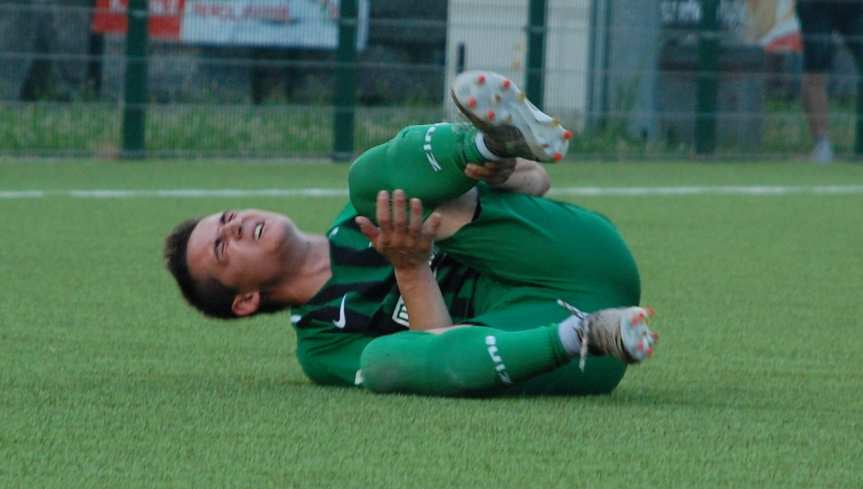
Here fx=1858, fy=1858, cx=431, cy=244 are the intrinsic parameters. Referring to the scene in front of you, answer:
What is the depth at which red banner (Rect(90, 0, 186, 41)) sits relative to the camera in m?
10.8

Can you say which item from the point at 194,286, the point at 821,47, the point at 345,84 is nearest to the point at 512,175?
the point at 194,286

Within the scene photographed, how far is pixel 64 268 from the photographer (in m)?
5.86

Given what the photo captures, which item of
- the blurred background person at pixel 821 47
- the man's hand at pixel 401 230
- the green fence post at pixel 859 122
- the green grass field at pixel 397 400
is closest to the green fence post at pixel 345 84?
the blurred background person at pixel 821 47

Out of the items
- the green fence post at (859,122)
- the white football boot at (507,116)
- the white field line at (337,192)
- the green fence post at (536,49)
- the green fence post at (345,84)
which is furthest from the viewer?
the green fence post at (859,122)

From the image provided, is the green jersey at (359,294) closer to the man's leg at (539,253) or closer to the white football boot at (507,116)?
the man's leg at (539,253)

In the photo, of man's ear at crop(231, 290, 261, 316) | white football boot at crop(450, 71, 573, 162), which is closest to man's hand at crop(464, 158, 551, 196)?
white football boot at crop(450, 71, 573, 162)

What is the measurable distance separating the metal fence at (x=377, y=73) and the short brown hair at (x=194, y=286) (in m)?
6.70

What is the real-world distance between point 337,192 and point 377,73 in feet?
7.63

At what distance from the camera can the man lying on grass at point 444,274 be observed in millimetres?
3369

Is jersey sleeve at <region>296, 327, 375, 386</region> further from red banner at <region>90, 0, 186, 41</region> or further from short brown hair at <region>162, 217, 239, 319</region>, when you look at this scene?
red banner at <region>90, 0, 186, 41</region>

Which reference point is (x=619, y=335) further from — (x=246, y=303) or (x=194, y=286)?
(x=194, y=286)

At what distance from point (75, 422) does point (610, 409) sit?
99 centimetres

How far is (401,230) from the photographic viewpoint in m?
3.47

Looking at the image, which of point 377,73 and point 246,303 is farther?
point 377,73
